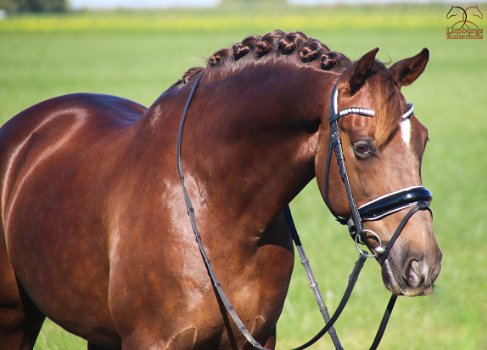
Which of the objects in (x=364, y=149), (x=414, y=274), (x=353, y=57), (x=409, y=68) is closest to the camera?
(x=414, y=274)

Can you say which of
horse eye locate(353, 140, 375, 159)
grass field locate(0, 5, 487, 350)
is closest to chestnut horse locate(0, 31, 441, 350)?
horse eye locate(353, 140, 375, 159)

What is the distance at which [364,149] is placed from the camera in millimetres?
2949

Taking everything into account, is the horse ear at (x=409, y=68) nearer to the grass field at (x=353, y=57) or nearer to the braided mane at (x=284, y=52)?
the braided mane at (x=284, y=52)

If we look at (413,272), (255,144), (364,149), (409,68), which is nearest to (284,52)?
(255,144)

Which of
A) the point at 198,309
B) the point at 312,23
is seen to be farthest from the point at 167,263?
the point at 312,23

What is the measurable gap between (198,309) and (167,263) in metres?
0.24

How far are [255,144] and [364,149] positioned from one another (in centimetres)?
54

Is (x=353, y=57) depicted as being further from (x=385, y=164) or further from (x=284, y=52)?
(x=385, y=164)

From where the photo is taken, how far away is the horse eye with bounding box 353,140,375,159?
2939 mm

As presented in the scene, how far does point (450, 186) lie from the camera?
42.3ft

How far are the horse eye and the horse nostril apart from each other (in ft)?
1.46

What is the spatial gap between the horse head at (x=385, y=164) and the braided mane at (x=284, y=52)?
6.9 inches

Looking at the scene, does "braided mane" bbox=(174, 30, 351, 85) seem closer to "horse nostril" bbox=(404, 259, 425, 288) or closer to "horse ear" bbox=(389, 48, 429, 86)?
"horse ear" bbox=(389, 48, 429, 86)

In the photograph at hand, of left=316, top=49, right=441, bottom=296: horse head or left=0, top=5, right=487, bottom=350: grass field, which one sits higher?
left=316, top=49, right=441, bottom=296: horse head
